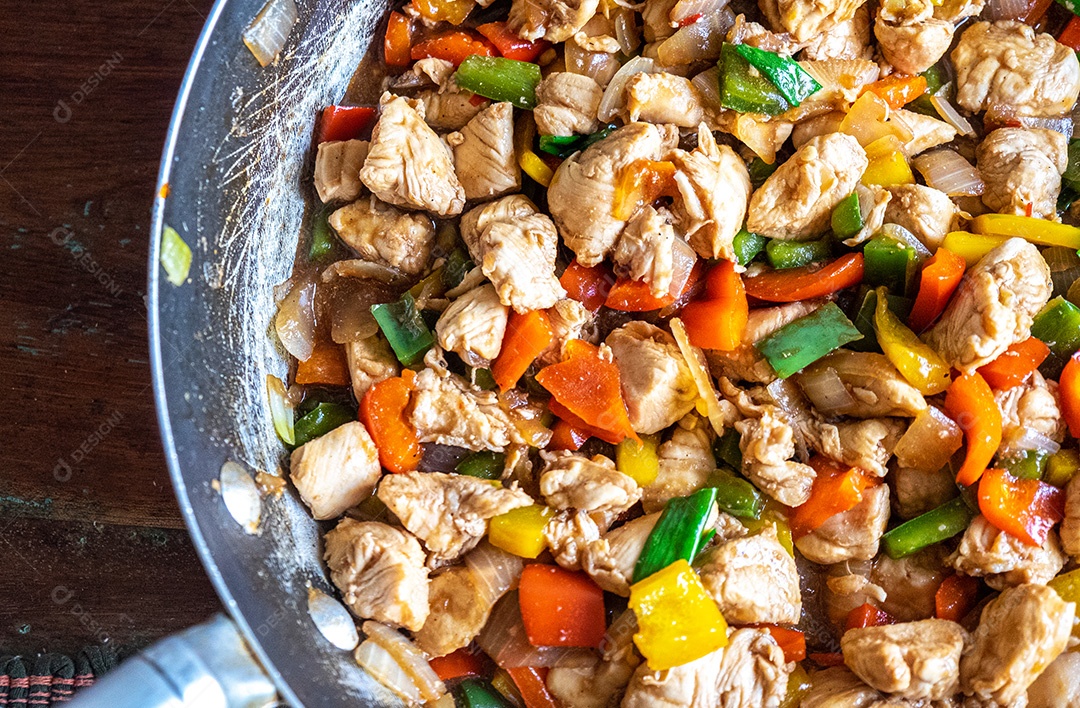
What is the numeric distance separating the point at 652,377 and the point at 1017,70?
1.53m

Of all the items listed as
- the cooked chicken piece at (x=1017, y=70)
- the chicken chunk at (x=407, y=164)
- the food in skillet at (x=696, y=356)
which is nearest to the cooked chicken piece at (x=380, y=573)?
the food in skillet at (x=696, y=356)

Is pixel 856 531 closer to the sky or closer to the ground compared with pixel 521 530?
closer to the ground

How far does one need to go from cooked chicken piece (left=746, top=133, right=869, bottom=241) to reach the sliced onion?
11.2 inches

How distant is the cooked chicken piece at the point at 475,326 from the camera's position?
2.51 metres

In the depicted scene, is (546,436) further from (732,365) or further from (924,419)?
(924,419)

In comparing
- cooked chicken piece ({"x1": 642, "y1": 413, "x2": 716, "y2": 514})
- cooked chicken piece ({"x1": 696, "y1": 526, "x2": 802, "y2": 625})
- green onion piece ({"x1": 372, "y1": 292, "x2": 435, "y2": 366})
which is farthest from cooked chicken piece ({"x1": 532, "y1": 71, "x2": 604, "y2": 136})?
cooked chicken piece ({"x1": 696, "y1": 526, "x2": 802, "y2": 625})

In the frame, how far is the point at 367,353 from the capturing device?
2629 millimetres

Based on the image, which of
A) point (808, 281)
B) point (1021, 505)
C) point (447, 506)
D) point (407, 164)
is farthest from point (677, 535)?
point (407, 164)

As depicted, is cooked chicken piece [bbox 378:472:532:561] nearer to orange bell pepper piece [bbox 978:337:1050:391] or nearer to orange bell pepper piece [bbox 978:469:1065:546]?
orange bell pepper piece [bbox 978:469:1065:546]

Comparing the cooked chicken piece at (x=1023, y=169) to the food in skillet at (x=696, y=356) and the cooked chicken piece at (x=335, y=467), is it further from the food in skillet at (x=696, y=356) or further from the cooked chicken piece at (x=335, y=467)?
the cooked chicken piece at (x=335, y=467)

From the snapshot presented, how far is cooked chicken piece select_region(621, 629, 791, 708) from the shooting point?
7.64 feet

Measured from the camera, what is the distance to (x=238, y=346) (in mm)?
2471

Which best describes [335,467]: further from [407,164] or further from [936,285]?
[936,285]

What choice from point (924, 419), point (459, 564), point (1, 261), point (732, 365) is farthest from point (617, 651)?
point (1, 261)
